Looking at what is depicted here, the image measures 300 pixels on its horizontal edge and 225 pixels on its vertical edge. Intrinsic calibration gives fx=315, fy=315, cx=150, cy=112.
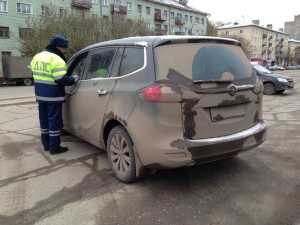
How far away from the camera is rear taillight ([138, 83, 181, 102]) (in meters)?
3.17

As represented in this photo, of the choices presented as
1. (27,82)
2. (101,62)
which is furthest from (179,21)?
(101,62)

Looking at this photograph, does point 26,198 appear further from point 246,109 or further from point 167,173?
point 246,109

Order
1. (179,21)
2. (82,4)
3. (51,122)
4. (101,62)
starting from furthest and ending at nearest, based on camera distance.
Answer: (179,21), (82,4), (51,122), (101,62)

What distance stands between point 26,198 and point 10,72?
26.7 metres

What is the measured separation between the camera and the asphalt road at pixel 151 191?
9.96 feet

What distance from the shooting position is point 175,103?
3191mm

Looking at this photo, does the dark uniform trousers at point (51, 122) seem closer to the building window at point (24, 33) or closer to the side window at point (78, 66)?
the side window at point (78, 66)

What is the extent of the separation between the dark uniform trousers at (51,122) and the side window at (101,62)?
78cm

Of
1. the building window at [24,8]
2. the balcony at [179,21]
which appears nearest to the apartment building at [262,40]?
the balcony at [179,21]

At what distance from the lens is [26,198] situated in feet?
11.5

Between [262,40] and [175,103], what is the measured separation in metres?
111

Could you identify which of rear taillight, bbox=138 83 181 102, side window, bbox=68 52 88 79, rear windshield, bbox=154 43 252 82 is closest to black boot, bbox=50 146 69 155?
side window, bbox=68 52 88 79

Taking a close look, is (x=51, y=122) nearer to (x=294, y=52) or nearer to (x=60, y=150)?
(x=60, y=150)

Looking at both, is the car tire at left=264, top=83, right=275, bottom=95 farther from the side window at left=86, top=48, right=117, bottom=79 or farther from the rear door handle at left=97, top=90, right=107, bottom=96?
the rear door handle at left=97, top=90, right=107, bottom=96
